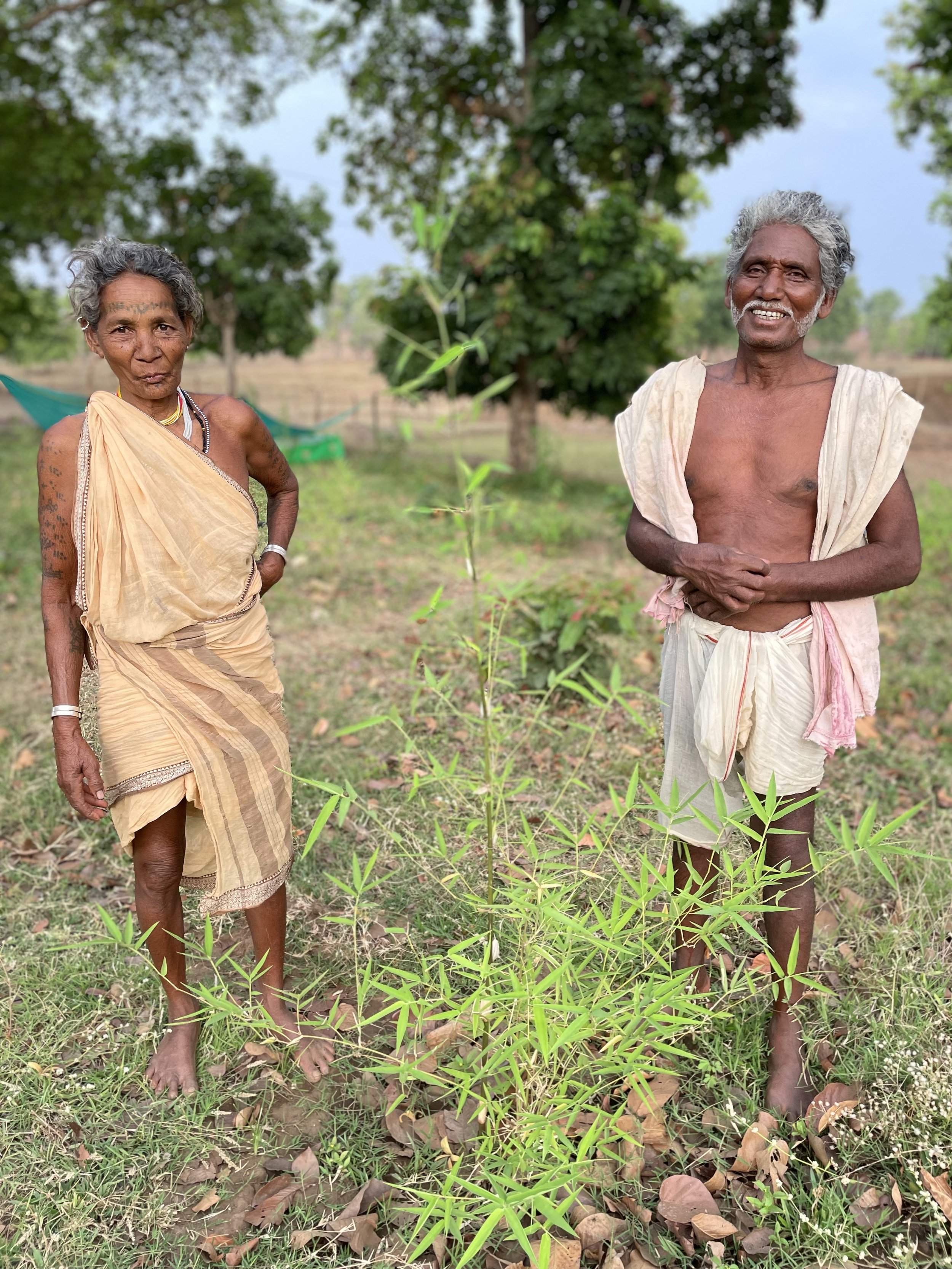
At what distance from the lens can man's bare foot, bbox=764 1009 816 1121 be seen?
2174 millimetres

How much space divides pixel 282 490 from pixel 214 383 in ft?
103

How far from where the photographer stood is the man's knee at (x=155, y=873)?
7.45ft

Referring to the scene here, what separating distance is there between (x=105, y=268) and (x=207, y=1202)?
2.07 meters

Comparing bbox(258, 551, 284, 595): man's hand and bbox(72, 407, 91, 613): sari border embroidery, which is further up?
bbox(72, 407, 91, 613): sari border embroidery

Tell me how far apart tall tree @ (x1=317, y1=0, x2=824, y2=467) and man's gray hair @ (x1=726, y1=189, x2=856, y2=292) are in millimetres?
9128

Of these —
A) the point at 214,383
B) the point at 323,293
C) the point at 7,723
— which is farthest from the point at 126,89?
the point at 214,383

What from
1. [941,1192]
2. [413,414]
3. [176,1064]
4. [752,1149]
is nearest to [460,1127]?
[752,1149]

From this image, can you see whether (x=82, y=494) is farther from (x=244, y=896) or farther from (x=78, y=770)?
(x=244, y=896)

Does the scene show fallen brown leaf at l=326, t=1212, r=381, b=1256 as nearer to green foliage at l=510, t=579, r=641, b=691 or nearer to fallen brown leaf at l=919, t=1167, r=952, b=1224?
fallen brown leaf at l=919, t=1167, r=952, b=1224

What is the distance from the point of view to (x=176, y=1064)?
91.5 inches

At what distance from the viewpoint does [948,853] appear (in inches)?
125

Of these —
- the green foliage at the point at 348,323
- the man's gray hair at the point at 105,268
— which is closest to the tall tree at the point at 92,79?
the man's gray hair at the point at 105,268

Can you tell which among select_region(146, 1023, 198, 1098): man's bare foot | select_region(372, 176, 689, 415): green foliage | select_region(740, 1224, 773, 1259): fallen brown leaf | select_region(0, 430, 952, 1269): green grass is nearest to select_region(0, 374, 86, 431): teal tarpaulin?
select_region(0, 430, 952, 1269): green grass

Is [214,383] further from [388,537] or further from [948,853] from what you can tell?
[948,853]
